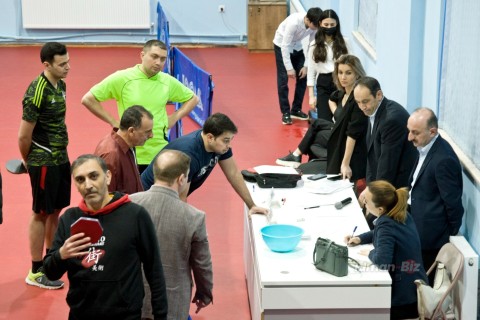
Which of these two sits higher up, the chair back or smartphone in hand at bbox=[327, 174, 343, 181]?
smartphone in hand at bbox=[327, 174, 343, 181]

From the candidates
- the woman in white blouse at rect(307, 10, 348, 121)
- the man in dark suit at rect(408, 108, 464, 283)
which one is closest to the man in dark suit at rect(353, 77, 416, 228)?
the man in dark suit at rect(408, 108, 464, 283)

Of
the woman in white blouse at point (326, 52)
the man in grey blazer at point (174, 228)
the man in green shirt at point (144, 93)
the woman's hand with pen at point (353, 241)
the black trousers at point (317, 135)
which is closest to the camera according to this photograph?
the man in grey blazer at point (174, 228)

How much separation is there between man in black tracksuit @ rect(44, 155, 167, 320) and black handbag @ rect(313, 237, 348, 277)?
1128 mm

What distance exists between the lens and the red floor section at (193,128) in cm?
640

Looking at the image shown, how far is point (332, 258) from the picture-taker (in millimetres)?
4902

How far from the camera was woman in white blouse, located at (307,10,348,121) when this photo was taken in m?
9.16

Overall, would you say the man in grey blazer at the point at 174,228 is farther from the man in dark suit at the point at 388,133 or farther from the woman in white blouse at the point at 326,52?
the woman in white blouse at the point at 326,52

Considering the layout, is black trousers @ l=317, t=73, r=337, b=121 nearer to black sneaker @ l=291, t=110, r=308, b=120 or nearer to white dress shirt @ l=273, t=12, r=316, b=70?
white dress shirt @ l=273, t=12, r=316, b=70

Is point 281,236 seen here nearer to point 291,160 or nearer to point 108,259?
point 108,259

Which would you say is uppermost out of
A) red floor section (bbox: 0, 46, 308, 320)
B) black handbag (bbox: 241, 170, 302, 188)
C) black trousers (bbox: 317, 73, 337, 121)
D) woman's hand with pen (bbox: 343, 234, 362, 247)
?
black trousers (bbox: 317, 73, 337, 121)

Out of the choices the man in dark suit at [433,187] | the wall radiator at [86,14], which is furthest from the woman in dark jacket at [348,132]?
the wall radiator at [86,14]

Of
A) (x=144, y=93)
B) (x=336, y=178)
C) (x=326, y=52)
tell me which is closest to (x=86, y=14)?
(x=326, y=52)

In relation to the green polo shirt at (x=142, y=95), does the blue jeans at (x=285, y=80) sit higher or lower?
lower

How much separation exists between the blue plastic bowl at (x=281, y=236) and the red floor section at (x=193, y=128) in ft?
3.05
